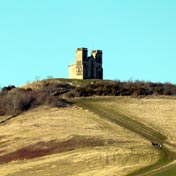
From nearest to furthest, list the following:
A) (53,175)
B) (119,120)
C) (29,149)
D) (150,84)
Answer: (53,175) < (29,149) < (119,120) < (150,84)

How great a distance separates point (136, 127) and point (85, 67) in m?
48.5

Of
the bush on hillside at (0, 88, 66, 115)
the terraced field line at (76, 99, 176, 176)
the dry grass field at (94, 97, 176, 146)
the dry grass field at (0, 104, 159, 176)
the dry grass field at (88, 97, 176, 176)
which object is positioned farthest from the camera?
the bush on hillside at (0, 88, 66, 115)

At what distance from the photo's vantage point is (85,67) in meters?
140

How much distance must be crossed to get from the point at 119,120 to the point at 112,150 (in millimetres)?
20614

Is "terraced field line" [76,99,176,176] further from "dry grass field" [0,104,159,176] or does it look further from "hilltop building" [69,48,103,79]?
"hilltop building" [69,48,103,79]

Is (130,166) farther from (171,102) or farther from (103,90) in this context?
(103,90)

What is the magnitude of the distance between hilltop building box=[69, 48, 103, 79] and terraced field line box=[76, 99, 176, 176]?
2573 cm

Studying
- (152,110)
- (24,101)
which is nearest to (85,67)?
(24,101)

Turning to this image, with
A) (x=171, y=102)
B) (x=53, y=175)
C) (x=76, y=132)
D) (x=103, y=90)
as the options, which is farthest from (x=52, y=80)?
(x=53, y=175)

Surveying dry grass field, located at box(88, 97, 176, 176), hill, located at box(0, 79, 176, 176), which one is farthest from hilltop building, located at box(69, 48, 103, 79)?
dry grass field, located at box(88, 97, 176, 176)

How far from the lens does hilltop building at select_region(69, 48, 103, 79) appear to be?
139500mm

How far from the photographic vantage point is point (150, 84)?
127375mm

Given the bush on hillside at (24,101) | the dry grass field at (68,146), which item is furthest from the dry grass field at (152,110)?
the bush on hillside at (24,101)

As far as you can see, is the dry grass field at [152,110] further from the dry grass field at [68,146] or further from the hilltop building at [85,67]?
the hilltop building at [85,67]
